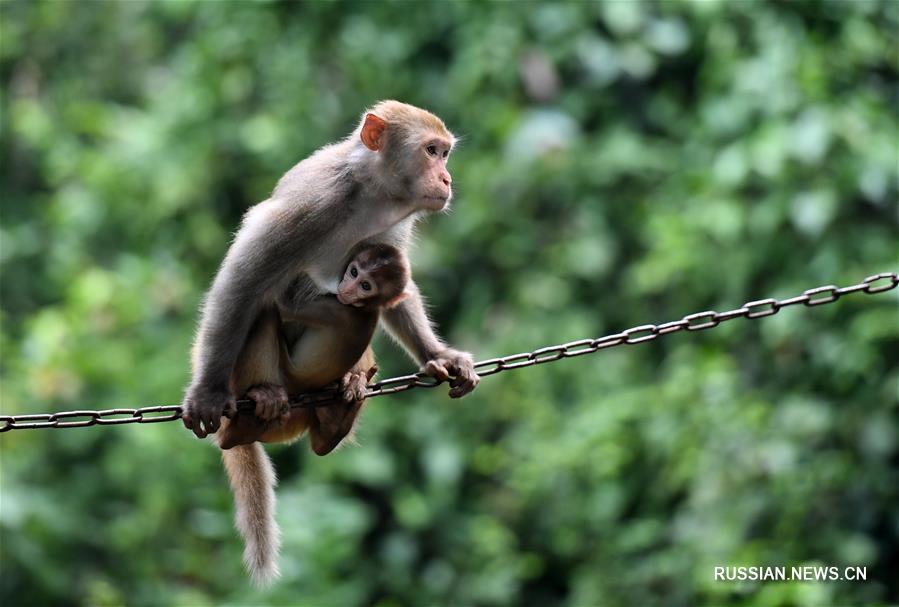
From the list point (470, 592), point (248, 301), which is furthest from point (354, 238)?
point (470, 592)

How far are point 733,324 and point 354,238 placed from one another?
365 centimetres

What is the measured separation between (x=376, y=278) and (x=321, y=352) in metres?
0.36

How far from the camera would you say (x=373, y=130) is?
493 cm

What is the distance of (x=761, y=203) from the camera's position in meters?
7.79

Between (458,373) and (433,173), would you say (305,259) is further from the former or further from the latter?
(458,373)

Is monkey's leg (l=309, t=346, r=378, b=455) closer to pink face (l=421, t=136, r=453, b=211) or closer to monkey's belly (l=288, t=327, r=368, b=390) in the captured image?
monkey's belly (l=288, t=327, r=368, b=390)

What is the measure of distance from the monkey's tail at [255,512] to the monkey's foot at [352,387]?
454mm

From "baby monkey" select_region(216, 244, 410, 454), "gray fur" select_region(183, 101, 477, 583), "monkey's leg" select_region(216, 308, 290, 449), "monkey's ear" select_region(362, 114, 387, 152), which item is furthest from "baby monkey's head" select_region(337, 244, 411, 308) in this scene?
"monkey's ear" select_region(362, 114, 387, 152)

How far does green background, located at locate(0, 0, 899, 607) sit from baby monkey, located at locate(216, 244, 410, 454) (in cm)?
266

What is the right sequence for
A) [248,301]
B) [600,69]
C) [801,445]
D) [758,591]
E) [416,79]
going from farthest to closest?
[416,79]
[600,69]
[801,445]
[758,591]
[248,301]

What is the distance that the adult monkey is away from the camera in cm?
459

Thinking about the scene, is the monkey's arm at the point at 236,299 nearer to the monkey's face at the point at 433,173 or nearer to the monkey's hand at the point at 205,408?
the monkey's hand at the point at 205,408

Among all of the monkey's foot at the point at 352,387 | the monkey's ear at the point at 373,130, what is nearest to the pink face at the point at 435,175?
the monkey's ear at the point at 373,130

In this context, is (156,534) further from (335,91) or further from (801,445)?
A: (801,445)
